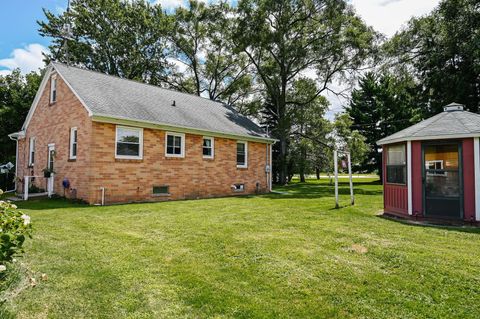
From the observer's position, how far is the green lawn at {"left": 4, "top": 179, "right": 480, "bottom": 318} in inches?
119

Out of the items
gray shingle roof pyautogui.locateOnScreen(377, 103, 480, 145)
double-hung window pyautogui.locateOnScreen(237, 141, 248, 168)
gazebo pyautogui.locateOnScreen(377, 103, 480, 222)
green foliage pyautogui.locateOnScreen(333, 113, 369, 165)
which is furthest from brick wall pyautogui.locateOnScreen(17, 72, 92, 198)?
green foliage pyautogui.locateOnScreen(333, 113, 369, 165)

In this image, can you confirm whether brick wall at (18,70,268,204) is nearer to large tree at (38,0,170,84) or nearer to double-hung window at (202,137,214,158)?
double-hung window at (202,137,214,158)

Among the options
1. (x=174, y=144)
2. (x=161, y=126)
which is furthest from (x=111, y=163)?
(x=174, y=144)

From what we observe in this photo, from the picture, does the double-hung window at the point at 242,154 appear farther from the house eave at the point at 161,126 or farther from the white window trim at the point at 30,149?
the white window trim at the point at 30,149

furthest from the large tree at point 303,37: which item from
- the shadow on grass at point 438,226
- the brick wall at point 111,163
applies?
the shadow on grass at point 438,226

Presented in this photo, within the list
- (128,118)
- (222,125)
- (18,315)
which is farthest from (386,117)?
(18,315)

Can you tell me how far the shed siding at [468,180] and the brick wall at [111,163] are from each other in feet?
34.5

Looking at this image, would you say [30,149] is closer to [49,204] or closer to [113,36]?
[49,204]

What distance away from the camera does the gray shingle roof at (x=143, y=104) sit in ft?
38.6

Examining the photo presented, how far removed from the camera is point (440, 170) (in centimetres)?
805

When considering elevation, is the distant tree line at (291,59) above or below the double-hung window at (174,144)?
above

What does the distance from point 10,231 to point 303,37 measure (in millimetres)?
25401

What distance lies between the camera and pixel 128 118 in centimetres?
1140

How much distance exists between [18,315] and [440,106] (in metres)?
27.0
